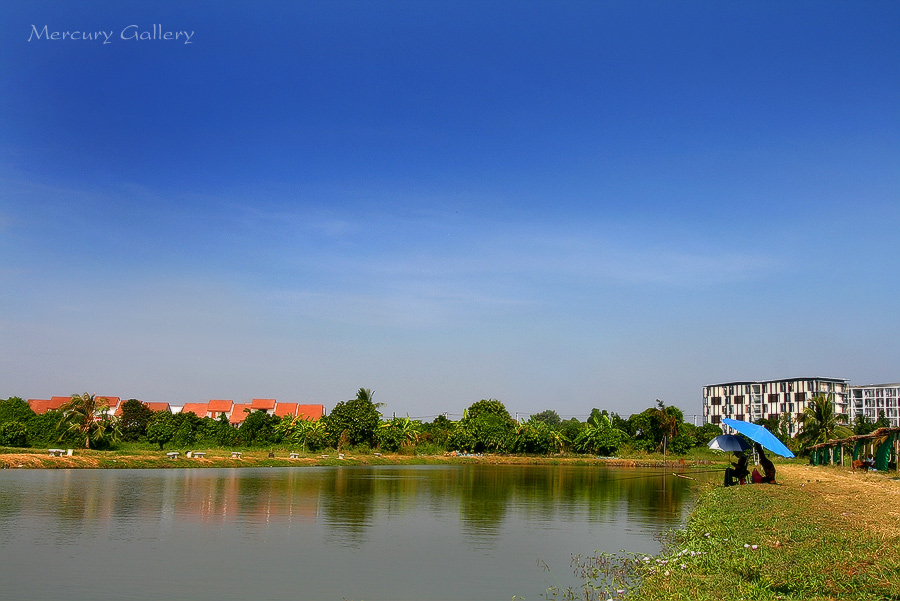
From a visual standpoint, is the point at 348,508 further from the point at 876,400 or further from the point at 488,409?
the point at 876,400

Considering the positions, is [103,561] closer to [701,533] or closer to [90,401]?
[701,533]

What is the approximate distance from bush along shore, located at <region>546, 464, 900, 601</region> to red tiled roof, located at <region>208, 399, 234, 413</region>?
95857 millimetres

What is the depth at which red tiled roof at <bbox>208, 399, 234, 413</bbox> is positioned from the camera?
102438 mm

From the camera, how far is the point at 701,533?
12227 millimetres

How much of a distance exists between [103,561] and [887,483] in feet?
75.2

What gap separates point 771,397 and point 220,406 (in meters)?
82.4

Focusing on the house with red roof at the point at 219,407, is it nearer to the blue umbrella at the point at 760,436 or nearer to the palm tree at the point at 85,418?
the palm tree at the point at 85,418

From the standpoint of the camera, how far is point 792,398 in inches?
4227

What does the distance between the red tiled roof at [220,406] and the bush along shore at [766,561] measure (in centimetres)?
9586

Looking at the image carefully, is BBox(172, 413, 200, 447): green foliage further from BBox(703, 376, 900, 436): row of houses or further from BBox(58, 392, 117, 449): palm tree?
BBox(703, 376, 900, 436): row of houses

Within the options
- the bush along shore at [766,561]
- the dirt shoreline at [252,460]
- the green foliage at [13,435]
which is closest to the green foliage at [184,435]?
the dirt shoreline at [252,460]

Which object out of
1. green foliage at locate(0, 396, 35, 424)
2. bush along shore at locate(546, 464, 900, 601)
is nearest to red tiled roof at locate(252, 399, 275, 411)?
green foliage at locate(0, 396, 35, 424)

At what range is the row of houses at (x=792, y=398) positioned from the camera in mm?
106438

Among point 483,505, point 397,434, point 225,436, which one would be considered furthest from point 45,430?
point 483,505
